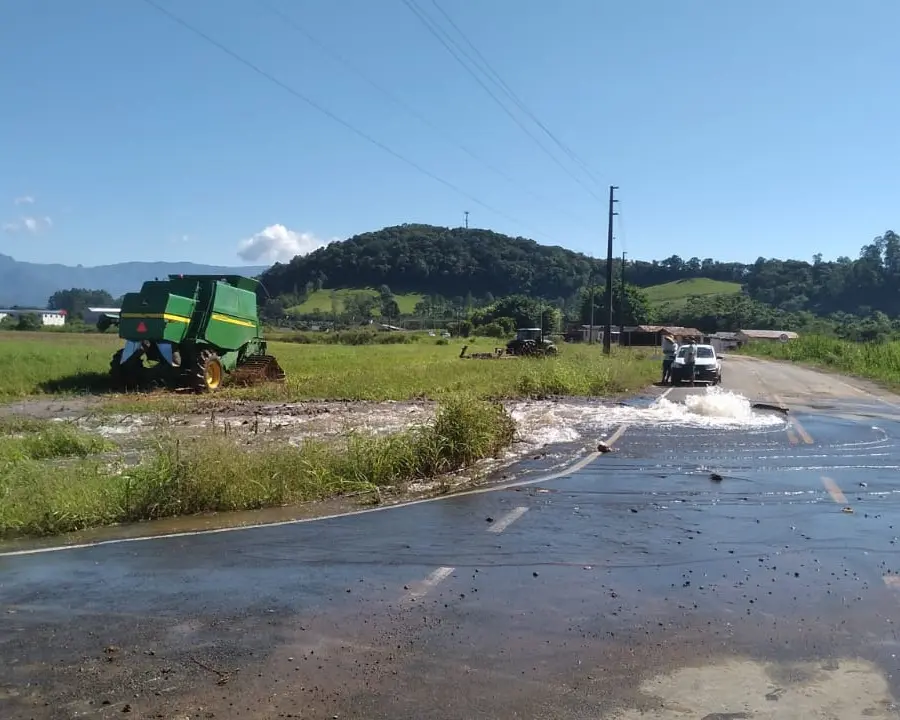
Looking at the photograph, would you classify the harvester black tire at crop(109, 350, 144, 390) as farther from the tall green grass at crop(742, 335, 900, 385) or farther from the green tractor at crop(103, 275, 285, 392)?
the tall green grass at crop(742, 335, 900, 385)

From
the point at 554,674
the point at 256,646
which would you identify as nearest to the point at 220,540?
the point at 256,646

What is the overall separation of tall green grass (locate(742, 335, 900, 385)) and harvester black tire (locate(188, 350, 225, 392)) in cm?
2848

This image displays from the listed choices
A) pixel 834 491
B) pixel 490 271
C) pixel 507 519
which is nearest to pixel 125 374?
pixel 507 519

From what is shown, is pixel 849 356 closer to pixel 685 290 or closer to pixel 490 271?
pixel 490 271

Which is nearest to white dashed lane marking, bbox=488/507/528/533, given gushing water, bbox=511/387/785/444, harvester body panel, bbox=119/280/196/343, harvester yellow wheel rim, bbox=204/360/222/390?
gushing water, bbox=511/387/785/444

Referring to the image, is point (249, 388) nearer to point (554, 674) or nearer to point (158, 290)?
point (158, 290)

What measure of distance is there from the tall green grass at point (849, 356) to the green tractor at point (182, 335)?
28.1 meters

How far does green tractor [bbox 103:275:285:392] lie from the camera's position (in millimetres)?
25484

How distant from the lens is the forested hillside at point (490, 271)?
154 meters

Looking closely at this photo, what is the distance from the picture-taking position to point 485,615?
6176 millimetres

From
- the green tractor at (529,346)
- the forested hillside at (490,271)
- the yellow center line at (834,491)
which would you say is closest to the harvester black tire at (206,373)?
the yellow center line at (834,491)

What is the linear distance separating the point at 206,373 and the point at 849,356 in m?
47.6

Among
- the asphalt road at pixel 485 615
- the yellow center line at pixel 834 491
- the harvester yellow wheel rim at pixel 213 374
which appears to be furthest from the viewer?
the harvester yellow wheel rim at pixel 213 374

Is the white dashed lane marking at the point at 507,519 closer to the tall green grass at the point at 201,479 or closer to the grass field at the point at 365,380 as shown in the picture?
the tall green grass at the point at 201,479
